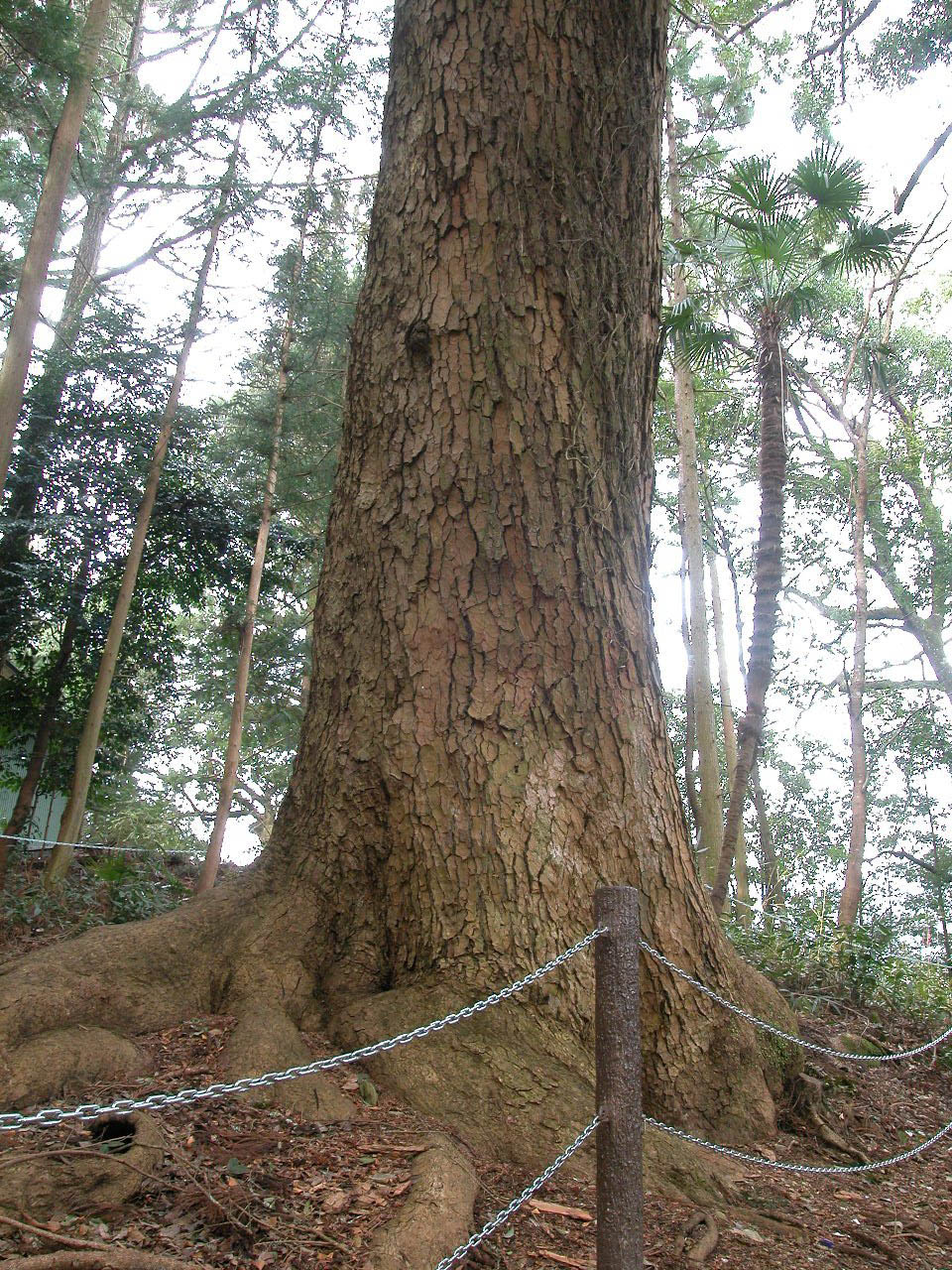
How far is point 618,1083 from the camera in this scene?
2176mm

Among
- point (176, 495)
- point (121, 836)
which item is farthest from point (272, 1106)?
point (176, 495)

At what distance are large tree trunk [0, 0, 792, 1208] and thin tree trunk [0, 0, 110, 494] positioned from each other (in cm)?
311

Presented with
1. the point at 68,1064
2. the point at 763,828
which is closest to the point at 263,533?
the point at 68,1064

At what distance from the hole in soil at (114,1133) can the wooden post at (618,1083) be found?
1.26 meters

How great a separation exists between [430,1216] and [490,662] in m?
1.76

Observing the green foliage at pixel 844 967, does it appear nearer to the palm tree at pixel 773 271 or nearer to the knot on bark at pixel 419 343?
the palm tree at pixel 773 271

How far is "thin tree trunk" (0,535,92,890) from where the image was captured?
999 cm

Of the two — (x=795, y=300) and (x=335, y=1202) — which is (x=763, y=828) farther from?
(x=335, y=1202)

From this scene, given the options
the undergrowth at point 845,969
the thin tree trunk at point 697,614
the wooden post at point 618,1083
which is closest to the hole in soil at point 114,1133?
the wooden post at point 618,1083

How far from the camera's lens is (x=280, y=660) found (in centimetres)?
1287

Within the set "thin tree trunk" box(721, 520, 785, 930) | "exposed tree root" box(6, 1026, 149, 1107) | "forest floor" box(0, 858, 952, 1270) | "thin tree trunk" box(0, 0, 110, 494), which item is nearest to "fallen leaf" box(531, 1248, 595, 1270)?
"forest floor" box(0, 858, 952, 1270)

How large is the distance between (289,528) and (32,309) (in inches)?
233

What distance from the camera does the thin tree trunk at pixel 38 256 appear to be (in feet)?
18.7

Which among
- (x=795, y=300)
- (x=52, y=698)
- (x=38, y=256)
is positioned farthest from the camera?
(x=52, y=698)
